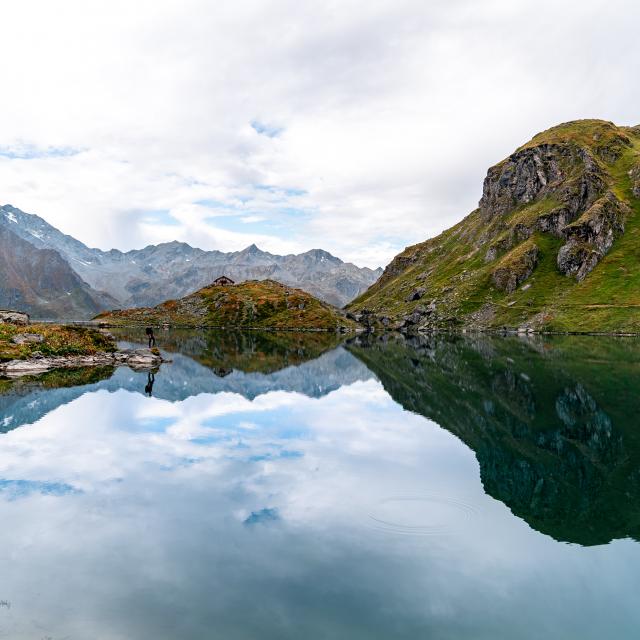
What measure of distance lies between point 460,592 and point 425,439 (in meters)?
27.3

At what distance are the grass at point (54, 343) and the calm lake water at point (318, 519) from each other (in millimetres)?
32318

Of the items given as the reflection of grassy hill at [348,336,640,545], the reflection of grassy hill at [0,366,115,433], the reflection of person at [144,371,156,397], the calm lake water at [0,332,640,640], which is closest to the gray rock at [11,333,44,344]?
the reflection of grassy hill at [0,366,115,433]

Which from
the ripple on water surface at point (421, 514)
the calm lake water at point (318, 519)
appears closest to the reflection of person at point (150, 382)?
the calm lake water at point (318, 519)

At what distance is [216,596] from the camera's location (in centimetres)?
1967

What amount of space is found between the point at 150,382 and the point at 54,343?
34.4m

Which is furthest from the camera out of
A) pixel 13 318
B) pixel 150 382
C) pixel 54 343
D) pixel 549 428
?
pixel 13 318

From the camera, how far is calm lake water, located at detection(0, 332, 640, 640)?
60.8 feet

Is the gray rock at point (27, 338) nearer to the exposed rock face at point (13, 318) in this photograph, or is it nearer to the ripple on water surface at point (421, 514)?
the exposed rock face at point (13, 318)

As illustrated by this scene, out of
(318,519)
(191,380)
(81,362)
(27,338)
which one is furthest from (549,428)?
(27,338)

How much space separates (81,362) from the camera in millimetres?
100188

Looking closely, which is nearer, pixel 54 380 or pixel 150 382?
pixel 54 380

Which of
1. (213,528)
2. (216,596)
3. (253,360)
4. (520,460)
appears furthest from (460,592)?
(253,360)

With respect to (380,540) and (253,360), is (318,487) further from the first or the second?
(253,360)

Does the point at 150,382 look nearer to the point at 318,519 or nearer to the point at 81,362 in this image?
the point at 81,362
